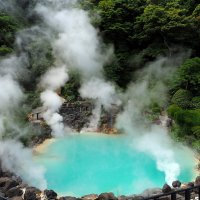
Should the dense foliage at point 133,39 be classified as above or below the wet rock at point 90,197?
above

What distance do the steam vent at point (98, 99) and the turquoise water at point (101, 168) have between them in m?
0.03

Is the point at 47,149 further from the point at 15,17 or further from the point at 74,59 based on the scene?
the point at 15,17

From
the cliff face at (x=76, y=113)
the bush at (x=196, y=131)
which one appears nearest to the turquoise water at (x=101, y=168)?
the bush at (x=196, y=131)

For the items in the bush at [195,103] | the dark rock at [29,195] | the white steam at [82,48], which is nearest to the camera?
the dark rock at [29,195]

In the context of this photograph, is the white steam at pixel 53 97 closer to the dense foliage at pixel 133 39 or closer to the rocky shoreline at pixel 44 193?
the dense foliage at pixel 133 39

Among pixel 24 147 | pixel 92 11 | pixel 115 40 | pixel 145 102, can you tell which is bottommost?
pixel 24 147

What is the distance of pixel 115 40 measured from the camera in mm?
21984

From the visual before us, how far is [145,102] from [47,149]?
5.24 meters

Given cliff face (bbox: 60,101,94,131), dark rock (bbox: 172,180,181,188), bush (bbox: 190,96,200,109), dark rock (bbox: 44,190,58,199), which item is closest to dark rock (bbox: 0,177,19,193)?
dark rock (bbox: 44,190,58,199)

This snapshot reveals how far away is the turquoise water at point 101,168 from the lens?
11.9 m

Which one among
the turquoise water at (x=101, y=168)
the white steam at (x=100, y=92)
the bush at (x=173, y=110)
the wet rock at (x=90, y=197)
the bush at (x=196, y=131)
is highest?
the white steam at (x=100, y=92)

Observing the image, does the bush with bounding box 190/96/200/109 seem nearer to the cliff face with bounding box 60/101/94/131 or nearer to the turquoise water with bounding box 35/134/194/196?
the turquoise water with bounding box 35/134/194/196

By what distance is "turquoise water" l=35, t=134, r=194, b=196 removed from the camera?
11883mm

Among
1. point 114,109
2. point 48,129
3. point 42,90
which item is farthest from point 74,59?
point 48,129
